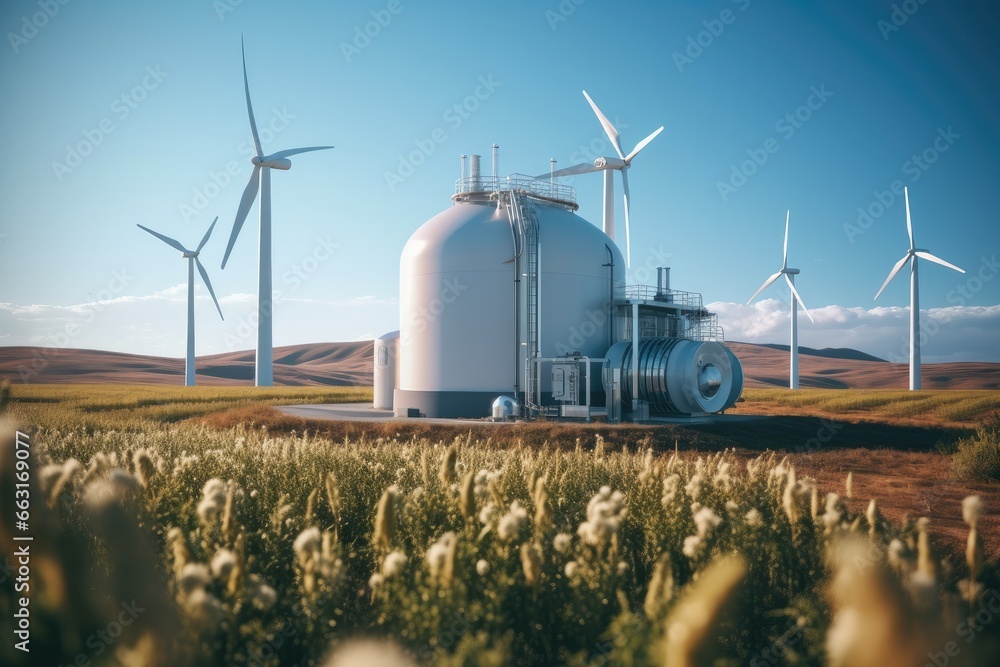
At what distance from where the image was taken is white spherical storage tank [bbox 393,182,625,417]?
109 feet

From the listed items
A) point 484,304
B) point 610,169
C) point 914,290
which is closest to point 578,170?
point 610,169

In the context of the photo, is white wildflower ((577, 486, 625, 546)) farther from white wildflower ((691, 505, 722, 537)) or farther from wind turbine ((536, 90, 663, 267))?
wind turbine ((536, 90, 663, 267))

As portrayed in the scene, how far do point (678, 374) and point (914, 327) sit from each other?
1533 inches

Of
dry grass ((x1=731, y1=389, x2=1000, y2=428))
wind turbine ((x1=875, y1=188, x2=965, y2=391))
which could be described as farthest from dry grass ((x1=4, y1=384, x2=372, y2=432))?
wind turbine ((x1=875, y1=188, x2=965, y2=391))

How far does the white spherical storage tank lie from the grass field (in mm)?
20205

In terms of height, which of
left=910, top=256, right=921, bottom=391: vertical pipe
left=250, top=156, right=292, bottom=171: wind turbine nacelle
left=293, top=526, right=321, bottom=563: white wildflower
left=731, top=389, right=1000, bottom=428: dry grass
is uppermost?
left=250, top=156, right=292, bottom=171: wind turbine nacelle

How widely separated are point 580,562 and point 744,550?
2278 millimetres

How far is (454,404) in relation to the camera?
109ft

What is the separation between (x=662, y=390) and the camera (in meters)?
32.0

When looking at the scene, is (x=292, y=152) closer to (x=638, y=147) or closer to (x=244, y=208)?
(x=244, y=208)

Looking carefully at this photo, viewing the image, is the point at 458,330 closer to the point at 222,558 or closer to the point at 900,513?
the point at 900,513

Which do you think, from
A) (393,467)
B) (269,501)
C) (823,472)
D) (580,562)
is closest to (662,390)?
(823,472)

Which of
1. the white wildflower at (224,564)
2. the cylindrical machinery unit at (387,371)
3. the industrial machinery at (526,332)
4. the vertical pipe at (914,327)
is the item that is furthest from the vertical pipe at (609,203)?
the white wildflower at (224,564)

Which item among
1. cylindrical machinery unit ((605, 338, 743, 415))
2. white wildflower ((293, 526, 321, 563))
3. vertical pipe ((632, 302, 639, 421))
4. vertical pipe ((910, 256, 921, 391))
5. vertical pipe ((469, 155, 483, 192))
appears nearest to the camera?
white wildflower ((293, 526, 321, 563))
